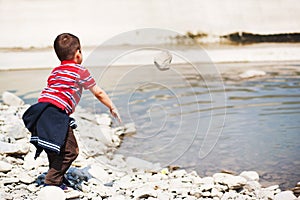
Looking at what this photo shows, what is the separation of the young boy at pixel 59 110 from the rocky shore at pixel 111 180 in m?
0.22

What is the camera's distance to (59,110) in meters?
2.55

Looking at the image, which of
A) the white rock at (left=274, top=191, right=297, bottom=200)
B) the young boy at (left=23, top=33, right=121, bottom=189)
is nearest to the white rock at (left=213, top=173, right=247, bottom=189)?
the white rock at (left=274, top=191, right=297, bottom=200)

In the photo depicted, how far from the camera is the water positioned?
3920 mm

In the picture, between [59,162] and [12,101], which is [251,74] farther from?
[59,162]

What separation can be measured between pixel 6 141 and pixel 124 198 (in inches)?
48.7

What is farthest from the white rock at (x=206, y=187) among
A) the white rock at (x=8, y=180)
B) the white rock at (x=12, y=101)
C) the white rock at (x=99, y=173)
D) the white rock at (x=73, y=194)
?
the white rock at (x=12, y=101)

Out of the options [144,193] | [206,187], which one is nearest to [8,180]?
[144,193]

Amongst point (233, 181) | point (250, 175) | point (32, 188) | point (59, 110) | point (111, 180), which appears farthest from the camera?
point (250, 175)

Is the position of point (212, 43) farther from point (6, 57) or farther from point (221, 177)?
point (221, 177)

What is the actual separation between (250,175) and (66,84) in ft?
5.82

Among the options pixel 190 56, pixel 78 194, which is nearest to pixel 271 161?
pixel 78 194

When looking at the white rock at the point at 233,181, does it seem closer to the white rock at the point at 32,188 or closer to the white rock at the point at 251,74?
the white rock at the point at 32,188

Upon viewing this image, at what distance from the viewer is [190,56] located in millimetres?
7453

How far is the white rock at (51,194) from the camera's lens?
2406mm
